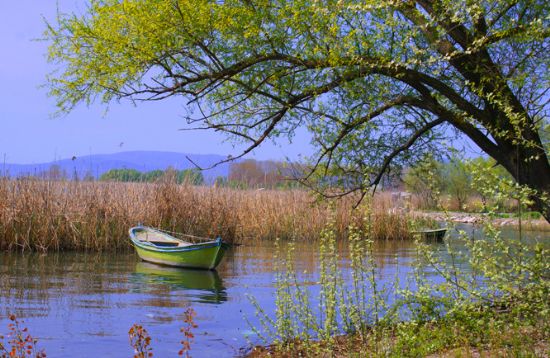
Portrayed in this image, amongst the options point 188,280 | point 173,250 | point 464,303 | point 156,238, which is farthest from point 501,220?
point 464,303

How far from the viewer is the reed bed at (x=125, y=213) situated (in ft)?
72.0

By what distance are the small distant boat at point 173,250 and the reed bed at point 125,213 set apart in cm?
140

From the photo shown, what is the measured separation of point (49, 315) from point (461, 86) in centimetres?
808

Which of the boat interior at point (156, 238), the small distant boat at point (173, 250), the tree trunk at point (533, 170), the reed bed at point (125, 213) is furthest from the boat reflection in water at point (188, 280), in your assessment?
the tree trunk at point (533, 170)

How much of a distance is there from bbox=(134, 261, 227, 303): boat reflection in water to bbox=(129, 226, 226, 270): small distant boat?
0.70ft

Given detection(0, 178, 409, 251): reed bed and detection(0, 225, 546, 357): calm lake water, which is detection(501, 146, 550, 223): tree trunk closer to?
detection(0, 225, 546, 357): calm lake water

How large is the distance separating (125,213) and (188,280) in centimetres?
571

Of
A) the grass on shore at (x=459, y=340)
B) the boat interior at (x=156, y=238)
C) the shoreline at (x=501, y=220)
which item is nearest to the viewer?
the grass on shore at (x=459, y=340)

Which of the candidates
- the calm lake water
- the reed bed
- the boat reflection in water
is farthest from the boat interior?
the reed bed

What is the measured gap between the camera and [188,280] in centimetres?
1864

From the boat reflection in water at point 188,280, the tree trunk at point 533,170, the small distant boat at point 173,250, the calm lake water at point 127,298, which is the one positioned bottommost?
the boat reflection in water at point 188,280

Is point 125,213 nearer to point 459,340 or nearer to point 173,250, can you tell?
point 173,250

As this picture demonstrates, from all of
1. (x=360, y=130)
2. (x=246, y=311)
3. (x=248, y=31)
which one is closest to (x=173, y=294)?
(x=246, y=311)

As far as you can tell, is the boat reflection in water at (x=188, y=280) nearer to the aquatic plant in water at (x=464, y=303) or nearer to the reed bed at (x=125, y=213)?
the reed bed at (x=125, y=213)
